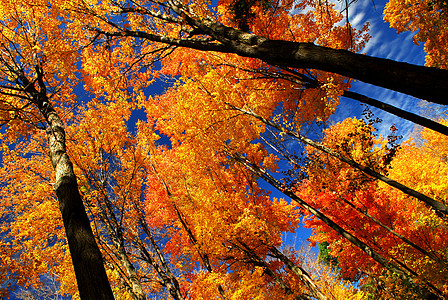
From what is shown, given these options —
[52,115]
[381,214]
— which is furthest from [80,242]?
[381,214]

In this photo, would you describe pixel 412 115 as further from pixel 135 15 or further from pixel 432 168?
pixel 432 168

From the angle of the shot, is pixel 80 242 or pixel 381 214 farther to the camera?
pixel 381 214

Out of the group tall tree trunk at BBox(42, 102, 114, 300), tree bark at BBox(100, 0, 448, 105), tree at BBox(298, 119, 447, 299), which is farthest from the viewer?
tree at BBox(298, 119, 447, 299)

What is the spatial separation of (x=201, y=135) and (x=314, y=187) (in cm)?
520

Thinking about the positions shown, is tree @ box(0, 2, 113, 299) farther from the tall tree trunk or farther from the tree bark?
the tree bark

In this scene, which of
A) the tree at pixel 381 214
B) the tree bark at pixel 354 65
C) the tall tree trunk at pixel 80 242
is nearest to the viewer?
the tree bark at pixel 354 65

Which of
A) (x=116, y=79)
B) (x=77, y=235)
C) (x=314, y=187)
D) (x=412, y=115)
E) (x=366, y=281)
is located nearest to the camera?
(x=77, y=235)

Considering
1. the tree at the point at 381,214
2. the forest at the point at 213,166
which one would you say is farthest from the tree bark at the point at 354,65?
the tree at the point at 381,214

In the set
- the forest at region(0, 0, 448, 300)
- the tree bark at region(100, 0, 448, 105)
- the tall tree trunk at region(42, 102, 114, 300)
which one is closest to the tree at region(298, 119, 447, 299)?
the forest at region(0, 0, 448, 300)

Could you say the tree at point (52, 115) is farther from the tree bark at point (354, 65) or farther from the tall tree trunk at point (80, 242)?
the tree bark at point (354, 65)

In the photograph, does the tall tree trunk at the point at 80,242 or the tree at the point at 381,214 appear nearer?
the tall tree trunk at the point at 80,242

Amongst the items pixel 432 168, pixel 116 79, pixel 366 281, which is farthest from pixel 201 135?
pixel 366 281

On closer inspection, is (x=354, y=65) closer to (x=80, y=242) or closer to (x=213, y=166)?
(x=80, y=242)

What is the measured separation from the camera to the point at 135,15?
214 inches
